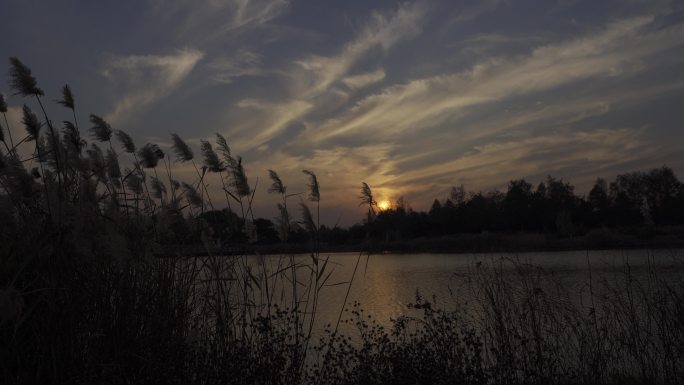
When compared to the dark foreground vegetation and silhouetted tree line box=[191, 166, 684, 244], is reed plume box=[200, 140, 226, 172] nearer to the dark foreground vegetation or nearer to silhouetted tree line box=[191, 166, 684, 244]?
the dark foreground vegetation

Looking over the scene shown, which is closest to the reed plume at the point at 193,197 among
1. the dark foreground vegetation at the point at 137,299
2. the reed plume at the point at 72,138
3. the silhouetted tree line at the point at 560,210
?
the dark foreground vegetation at the point at 137,299

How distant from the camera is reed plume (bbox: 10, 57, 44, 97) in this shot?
412 cm

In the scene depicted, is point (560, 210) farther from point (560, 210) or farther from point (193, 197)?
point (193, 197)

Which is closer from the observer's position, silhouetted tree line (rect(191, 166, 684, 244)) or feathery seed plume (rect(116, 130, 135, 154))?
feathery seed plume (rect(116, 130, 135, 154))

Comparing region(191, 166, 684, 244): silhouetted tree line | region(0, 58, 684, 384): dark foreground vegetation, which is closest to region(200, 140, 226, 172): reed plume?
region(0, 58, 684, 384): dark foreground vegetation

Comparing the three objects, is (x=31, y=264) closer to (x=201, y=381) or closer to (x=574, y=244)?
(x=201, y=381)

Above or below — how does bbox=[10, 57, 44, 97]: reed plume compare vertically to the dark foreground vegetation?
above

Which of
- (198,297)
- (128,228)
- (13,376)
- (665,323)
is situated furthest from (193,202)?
(665,323)

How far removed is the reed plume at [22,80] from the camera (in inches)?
162

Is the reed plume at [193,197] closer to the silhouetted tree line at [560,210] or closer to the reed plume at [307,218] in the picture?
the reed plume at [307,218]

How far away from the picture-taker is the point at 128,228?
154 inches

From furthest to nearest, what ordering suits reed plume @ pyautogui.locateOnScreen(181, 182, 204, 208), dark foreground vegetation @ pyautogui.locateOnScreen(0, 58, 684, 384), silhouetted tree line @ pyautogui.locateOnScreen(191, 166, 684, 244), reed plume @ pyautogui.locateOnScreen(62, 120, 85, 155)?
1. silhouetted tree line @ pyautogui.locateOnScreen(191, 166, 684, 244)
2. reed plume @ pyautogui.locateOnScreen(181, 182, 204, 208)
3. reed plume @ pyautogui.locateOnScreen(62, 120, 85, 155)
4. dark foreground vegetation @ pyautogui.locateOnScreen(0, 58, 684, 384)

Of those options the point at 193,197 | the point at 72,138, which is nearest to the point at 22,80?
the point at 72,138

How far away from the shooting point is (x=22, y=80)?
163 inches
